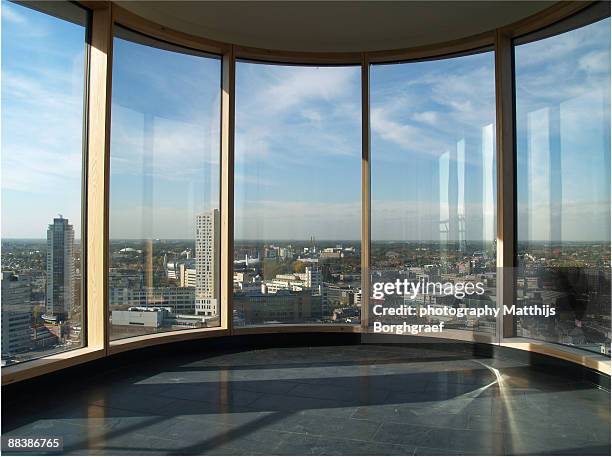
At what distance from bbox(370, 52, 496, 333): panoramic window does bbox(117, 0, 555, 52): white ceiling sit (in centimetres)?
43

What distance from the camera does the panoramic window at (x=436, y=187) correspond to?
512 cm

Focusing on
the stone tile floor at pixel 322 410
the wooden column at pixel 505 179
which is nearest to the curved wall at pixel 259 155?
the wooden column at pixel 505 179

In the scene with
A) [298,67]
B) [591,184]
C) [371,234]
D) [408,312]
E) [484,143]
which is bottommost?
[408,312]

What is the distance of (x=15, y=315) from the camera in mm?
3793

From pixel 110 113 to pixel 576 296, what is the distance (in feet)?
13.9

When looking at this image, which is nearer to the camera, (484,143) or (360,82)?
(484,143)

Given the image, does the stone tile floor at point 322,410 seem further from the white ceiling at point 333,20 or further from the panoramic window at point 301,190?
the white ceiling at point 333,20

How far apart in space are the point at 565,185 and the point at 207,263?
135 inches

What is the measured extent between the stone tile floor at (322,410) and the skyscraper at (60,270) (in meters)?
0.64

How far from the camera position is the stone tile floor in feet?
9.38

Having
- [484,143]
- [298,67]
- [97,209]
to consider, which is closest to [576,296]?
[484,143]

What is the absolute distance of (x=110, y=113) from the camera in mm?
4543

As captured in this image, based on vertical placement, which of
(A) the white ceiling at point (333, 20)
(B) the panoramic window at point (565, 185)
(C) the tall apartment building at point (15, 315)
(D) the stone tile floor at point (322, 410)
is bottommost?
(D) the stone tile floor at point (322, 410)

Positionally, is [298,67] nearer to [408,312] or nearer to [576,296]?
[408,312]
